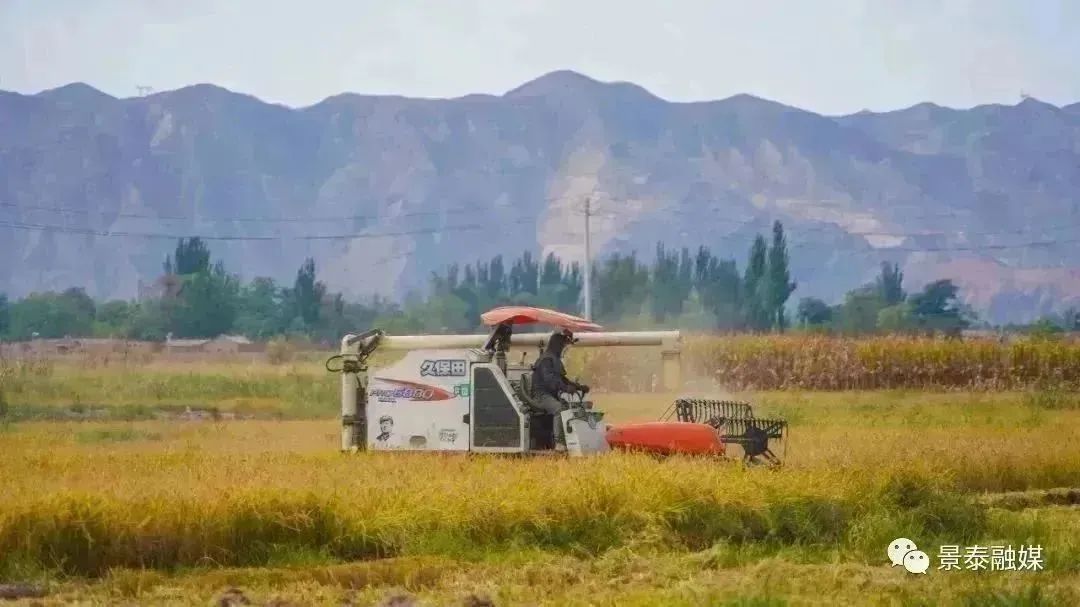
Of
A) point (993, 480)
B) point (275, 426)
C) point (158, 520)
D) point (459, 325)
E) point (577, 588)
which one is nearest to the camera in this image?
point (577, 588)

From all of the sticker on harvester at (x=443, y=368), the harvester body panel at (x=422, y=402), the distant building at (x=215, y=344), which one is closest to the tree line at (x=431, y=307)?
the distant building at (x=215, y=344)

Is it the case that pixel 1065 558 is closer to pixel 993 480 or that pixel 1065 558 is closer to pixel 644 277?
pixel 993 480

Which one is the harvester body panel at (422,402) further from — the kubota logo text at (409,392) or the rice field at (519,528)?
the rice field at (519,528)

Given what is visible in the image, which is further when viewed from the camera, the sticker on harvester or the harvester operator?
the sticker on harvester

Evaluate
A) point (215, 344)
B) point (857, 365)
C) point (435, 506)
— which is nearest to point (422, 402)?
point (435, 506)

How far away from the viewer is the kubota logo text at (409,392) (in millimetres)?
18453

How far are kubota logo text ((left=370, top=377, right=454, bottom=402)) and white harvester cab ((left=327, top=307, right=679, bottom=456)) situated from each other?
0.04ft

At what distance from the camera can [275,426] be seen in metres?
30.5

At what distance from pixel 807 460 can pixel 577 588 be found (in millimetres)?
8596

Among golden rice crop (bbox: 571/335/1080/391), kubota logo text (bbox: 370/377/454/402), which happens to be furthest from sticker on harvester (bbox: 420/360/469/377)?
golden rice crop (bbox: 571/335/1080/391)

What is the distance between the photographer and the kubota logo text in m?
18.5

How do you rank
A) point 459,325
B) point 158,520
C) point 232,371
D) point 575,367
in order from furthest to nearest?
point 459,325, point 232,371, point 575,367, point 158,520

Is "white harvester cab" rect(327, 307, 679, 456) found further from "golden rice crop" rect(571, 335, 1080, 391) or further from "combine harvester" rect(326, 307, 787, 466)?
"golden rice crop" rect(571, 335, 1080, 391)

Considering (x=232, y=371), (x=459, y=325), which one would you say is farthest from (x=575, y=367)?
(x=459, y=325)
